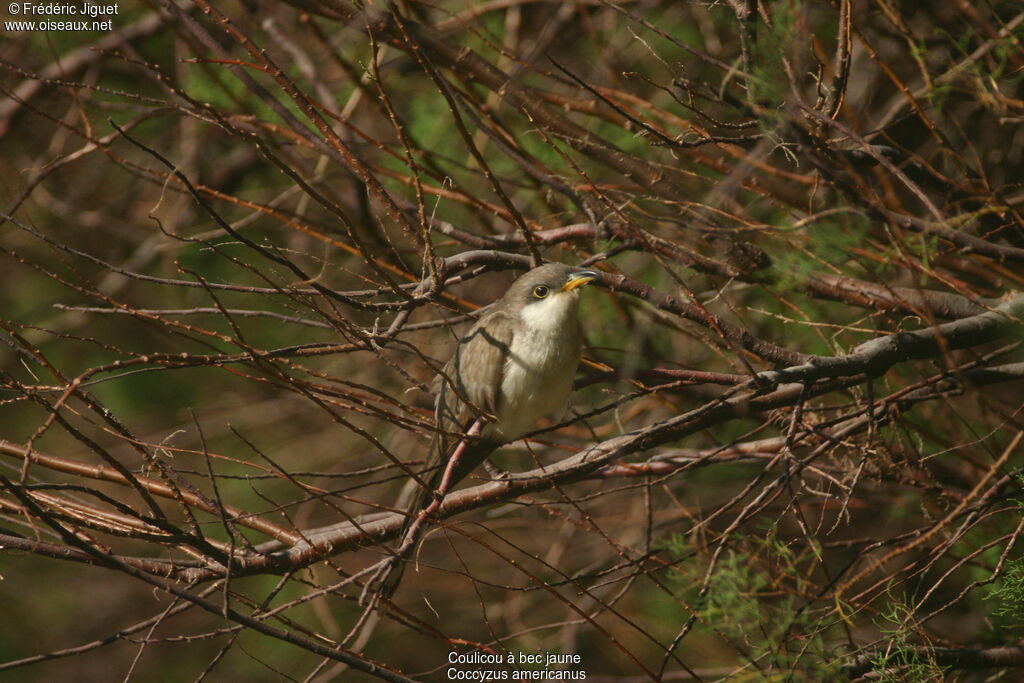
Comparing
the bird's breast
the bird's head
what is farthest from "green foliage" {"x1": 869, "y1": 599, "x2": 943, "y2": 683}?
the bird's head

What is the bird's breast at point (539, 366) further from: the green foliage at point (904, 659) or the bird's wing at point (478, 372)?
the green foliage at point (904, 659)

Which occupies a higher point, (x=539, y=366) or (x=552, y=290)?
(x=552, y=290)

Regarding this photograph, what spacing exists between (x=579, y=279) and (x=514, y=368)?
488mm

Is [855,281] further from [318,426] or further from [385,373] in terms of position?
[318,426]

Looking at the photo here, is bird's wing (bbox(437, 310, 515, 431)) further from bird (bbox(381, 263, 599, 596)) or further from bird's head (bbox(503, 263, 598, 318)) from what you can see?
bird's head (bbox(503, 263, 598, 318))

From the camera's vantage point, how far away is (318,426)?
26.2ft

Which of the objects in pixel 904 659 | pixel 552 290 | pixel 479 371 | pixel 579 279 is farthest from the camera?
pixel 479 371

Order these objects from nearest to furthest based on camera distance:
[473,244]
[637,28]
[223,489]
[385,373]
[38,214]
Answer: [473,244] → [637,28] → [385,373] → [38,214] → [223,489]

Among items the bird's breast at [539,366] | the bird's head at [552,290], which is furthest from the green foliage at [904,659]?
the bird's head at [552,290]

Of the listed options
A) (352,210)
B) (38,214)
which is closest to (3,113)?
(38,214)

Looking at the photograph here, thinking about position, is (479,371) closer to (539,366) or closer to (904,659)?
(539,366)

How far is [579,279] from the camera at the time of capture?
362cm

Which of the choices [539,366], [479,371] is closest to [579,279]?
[539,366]

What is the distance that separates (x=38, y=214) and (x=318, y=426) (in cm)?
295
